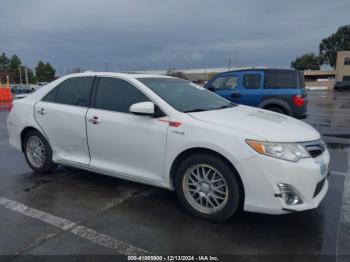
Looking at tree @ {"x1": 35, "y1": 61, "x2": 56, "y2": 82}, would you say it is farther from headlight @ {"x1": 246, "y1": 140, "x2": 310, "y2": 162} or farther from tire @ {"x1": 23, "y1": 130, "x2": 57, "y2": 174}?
headlight @ {"x1": 246, "y1": 140, "x2": 310, "y2": 162}

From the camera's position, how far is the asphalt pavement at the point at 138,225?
9.70 feet

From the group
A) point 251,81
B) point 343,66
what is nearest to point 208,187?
point 251,81

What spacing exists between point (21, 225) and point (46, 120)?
181 centimetres

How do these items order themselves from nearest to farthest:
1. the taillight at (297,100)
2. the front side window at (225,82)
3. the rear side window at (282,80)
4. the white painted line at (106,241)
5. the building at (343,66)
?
1. the white painted line at (106,241)
2. the taillight at (297,100)
3. the rear side window at (282,80)
4. the front side window at (225,82)
5. the building at (343,66)

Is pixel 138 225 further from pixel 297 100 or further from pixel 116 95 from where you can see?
pixel 297 100

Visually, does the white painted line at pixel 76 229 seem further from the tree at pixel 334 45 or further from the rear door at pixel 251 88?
the tree at pixel 334 45

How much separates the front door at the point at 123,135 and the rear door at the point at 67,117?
18 centimetres

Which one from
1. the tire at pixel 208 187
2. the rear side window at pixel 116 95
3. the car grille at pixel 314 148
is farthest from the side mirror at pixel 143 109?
the car grille at pixel 314 148

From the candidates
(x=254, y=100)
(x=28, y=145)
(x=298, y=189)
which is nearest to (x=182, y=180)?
(x=298, y=189)

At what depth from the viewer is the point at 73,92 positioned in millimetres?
4656

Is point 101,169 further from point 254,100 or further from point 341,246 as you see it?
point 254,100

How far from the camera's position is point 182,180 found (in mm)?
3551

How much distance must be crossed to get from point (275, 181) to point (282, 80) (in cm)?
635

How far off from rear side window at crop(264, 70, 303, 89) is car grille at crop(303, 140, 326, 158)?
5.56 m
